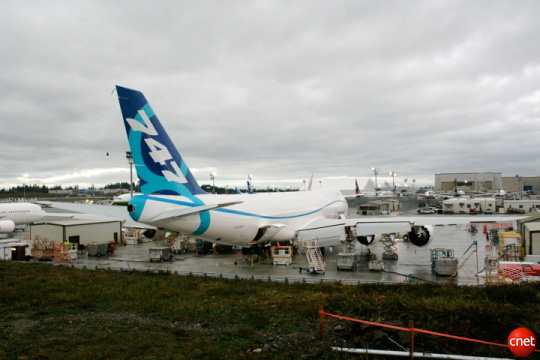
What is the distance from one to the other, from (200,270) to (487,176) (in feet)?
494

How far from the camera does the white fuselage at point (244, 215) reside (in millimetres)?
18000

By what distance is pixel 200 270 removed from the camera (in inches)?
870

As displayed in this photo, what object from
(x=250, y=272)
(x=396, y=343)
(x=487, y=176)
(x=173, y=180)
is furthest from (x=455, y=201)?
(x=487, y=176)

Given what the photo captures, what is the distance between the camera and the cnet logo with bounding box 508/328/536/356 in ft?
22.4

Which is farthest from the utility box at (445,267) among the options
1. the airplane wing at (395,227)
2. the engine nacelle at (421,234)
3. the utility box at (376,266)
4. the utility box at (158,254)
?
the utility box at (158,254)

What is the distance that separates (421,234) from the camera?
938 inches

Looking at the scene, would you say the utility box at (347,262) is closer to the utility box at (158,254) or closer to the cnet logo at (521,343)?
the utility box at (158,254)

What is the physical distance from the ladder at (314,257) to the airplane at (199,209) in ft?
2.93

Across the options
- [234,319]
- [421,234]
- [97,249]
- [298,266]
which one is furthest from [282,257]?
[97,249]

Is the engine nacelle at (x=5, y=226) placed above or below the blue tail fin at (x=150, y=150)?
below

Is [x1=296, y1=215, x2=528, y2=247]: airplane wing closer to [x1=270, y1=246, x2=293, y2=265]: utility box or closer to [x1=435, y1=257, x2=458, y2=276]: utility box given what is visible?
[x1=270, y1=246, x2=293, y2=265]: utility box

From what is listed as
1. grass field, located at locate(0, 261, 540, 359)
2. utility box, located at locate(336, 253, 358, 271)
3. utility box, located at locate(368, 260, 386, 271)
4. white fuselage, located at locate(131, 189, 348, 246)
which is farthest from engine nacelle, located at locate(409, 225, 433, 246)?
grass field, located at locate(0, 261, 540, 359)

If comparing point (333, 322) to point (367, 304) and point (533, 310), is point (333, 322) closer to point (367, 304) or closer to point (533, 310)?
point (367, 304)

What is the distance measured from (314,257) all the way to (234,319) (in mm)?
12556
